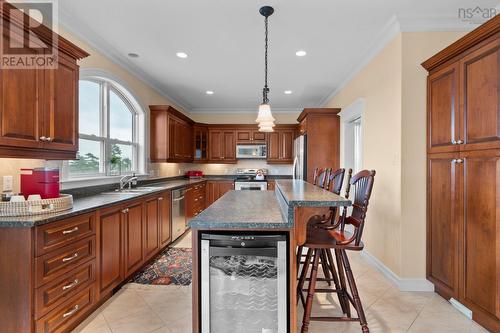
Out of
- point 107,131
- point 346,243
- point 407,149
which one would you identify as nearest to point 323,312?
point 346,243

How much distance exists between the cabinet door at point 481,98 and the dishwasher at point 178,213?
3610 millimetres

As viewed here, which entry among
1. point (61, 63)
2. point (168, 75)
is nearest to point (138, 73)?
point (168, 75)

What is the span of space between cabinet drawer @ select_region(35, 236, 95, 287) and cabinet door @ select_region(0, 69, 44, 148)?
768mm

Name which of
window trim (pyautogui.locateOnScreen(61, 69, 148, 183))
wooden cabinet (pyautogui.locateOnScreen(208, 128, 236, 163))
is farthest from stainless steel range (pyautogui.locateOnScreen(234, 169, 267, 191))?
window trim (pyautogui.locateOnScreen(61, 69, 148, 183))

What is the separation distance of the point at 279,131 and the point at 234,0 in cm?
428

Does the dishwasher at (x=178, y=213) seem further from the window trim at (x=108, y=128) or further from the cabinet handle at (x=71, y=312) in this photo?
the cabinet handle at (x=71, y=312)

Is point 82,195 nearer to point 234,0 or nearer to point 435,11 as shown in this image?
point 234,0

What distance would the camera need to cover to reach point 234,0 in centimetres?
233

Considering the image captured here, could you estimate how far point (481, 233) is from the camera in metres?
1.94

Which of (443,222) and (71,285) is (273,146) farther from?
(71,285)

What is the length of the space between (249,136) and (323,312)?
478 centimetres

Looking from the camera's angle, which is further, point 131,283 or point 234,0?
point 131,283

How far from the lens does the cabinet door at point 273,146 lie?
648 centimetres

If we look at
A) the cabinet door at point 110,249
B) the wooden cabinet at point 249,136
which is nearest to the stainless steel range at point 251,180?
the wooden cabinet at point 249,136
